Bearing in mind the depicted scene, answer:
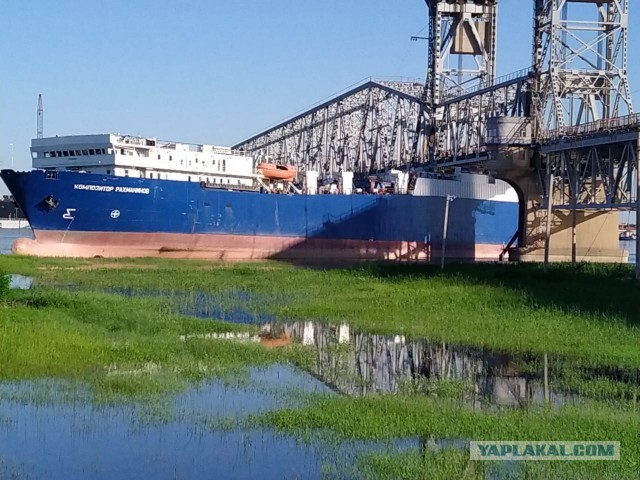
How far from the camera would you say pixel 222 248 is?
5550 cm

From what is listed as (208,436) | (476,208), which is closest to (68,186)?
(476,208)

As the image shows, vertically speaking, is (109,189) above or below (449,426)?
above

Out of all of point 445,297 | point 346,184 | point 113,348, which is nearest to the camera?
point 113,348

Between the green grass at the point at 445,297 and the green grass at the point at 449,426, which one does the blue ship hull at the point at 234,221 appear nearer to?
the green grass at the point at 445,297

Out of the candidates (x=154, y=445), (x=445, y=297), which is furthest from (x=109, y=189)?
(x=154, y=445)

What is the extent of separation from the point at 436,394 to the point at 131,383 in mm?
5482

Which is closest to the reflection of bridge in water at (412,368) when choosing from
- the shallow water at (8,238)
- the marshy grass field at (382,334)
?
the marshy grass field at (382,334)

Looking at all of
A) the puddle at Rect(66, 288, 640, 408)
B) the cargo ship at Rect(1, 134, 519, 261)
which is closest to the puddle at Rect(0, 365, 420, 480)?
the puddle at Rect(66, 288, 640, 408)

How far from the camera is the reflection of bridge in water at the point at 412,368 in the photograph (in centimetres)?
1581

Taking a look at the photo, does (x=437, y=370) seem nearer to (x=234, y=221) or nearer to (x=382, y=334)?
(x=382, y=334)

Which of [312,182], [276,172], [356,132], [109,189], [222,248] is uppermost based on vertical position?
[356,132]

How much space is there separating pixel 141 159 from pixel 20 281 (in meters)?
22.3

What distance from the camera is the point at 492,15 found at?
221 ft

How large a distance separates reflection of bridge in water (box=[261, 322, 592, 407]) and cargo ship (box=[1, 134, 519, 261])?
25.4m
